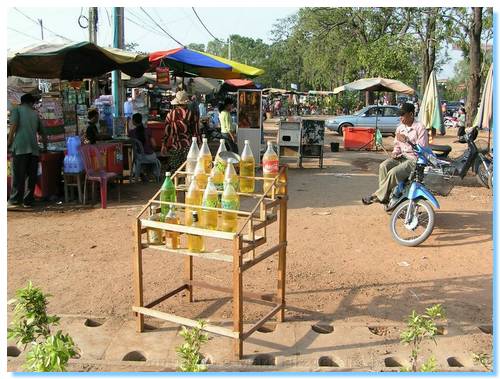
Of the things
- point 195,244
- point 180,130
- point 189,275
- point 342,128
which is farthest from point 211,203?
point 342,128

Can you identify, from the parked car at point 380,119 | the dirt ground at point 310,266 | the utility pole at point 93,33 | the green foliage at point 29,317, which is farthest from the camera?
the parked car at point 380,119

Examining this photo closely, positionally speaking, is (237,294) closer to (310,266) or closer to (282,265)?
(282,265)

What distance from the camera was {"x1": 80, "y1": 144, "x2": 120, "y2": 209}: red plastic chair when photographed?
→ 306 inches

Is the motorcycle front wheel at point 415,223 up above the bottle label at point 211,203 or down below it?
below

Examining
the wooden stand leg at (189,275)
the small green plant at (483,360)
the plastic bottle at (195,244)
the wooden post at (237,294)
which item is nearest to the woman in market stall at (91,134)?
the wooden stand leg at (189,275)

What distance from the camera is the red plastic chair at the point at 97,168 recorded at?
25.5ft

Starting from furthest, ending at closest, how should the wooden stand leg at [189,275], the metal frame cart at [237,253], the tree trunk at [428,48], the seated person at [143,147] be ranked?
the tree trunk at [428,48]
the seated person at [143,147]
the wooden stand leg at [189,275]
the metal frame cart at [237,253]

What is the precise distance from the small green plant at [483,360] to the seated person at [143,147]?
722cm

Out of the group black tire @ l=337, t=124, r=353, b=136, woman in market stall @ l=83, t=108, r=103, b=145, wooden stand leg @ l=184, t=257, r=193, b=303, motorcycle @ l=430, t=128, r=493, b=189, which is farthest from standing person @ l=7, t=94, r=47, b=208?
black tire @ l=337, t=124, r=353, b=136

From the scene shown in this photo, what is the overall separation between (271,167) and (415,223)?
A: 9.25ft

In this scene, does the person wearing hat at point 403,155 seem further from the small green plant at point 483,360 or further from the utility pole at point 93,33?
the utility pole at point 93,33

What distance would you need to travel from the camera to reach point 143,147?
31.4ft

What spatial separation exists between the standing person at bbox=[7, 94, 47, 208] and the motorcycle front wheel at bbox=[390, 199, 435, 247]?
5335 millimetres

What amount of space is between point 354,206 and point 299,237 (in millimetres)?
2059
